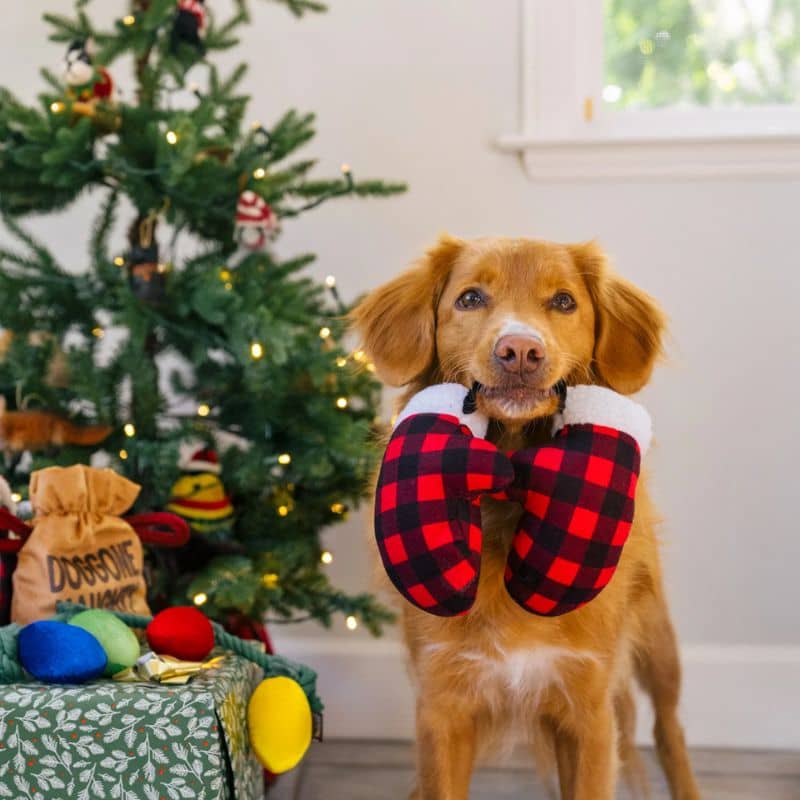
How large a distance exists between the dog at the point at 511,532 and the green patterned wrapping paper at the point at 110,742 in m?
0.31

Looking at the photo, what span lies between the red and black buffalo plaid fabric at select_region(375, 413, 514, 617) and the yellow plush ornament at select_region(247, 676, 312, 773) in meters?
0.33

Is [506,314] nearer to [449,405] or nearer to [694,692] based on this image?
[449,405]

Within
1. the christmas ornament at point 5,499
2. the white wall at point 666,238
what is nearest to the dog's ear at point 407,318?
the christmas ornament at point 5,499

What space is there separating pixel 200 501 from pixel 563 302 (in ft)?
2.72

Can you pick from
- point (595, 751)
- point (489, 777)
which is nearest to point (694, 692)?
point (489, 777)

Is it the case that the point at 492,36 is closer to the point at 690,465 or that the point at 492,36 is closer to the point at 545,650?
the point at 690,465

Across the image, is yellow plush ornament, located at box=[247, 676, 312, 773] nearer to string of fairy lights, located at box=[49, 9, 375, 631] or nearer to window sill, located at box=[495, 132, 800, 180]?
string of fairy lights, located at box=[49, 9, 375, 631]

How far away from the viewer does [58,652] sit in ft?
3.85

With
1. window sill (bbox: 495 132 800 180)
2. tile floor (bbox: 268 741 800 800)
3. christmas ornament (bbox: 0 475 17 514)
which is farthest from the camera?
window sill (bbox: 495 132 800 180)

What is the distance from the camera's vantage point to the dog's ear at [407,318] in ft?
4.13

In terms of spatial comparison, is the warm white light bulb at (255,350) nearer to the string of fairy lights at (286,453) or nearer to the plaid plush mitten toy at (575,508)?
the string of fairy lights at (286,453)

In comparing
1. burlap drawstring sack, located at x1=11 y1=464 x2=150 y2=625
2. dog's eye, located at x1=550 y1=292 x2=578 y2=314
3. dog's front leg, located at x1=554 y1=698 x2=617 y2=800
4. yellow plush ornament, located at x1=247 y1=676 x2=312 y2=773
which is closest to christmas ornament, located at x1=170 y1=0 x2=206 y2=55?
burlap drawstring sack, located at x1=11 y1=464 x2=150 y2=625

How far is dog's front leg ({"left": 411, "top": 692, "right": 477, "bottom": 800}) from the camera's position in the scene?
1267mm

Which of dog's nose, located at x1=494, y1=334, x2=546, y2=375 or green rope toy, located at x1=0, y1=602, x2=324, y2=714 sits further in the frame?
green rope toy, located at x1=0, y1=602, x2=324, y2=714
